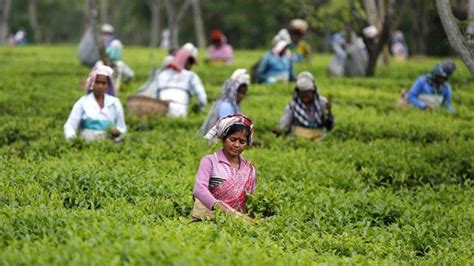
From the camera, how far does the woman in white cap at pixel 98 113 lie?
10.4 meters

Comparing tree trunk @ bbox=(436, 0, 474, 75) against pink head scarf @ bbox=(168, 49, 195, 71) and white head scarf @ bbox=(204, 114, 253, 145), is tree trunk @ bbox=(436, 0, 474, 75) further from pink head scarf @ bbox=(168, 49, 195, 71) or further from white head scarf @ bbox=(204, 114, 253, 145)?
pink head scarf @ bbox=(168, 49, 195, 71)

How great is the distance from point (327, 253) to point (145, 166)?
11.5ft

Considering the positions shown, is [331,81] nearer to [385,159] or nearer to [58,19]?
[385,159]

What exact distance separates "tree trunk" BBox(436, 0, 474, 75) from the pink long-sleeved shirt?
3.52 meters

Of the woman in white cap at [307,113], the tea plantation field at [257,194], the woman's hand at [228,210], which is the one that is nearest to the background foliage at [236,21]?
the tea plantation field at [257,194]

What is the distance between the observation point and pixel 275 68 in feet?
60.7

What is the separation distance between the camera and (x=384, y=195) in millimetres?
8617

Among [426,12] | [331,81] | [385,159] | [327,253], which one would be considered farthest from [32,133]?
[426,12]

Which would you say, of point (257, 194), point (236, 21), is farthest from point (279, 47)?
point (236, 21)

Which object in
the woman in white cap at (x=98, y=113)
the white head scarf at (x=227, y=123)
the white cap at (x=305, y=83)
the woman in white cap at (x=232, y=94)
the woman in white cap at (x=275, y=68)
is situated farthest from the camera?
the woman in white cap at (x=275, y=68)

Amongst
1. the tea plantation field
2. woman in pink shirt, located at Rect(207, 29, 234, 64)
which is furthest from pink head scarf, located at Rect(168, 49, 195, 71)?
woman in pink shirt, located at Rect(207, 29, 234, 64)

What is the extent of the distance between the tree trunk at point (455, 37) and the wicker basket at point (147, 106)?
207 inches

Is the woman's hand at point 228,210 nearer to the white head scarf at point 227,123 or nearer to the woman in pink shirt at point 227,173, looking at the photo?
the woman in pink shirt at point 227,173

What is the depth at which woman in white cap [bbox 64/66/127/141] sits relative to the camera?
1042 cm
